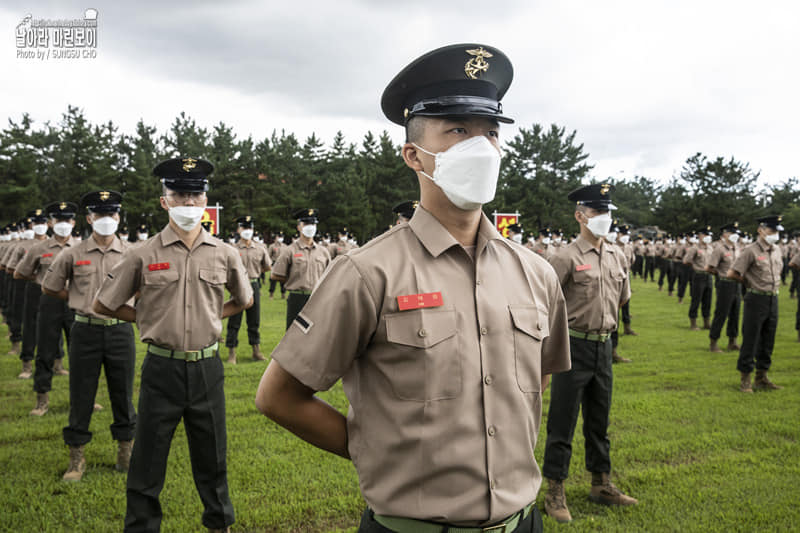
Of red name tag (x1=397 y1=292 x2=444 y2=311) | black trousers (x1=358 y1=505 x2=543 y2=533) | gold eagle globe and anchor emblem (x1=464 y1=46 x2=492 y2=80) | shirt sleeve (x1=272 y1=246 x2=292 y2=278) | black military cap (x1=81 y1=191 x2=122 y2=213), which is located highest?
gold eagle globe and anchor emblem (x1=464 y1=46 x2=492 y2=80)

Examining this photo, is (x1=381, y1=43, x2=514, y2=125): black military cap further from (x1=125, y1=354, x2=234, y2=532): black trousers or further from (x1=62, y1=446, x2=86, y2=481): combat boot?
(x1=62, y1=446, x2=86, y2=481): combat boot

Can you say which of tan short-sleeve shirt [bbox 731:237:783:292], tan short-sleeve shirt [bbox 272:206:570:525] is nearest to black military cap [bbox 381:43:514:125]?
Result: tan short-sleeve shirt [bbox 272:206:570:525]

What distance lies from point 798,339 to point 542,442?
35.3 ft

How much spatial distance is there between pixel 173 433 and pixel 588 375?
3519 millimetres

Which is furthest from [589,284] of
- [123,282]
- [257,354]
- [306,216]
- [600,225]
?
[257,354]

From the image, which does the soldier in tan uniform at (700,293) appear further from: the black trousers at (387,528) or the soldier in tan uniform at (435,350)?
the soldier in tan uniform at (435,350)

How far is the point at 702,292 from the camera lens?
15.1 meters

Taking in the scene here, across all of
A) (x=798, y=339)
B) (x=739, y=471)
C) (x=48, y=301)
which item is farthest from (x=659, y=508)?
(x=798, y=339)

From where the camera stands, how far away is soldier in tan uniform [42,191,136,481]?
17.6 ft

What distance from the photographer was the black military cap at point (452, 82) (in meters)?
1.94

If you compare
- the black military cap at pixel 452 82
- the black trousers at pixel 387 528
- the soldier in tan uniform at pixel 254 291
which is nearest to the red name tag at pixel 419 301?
the black military cap at pixel 452 82

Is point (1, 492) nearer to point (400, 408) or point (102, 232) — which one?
point (102, 232)

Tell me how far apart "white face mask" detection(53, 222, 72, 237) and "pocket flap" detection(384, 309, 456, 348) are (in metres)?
7.74

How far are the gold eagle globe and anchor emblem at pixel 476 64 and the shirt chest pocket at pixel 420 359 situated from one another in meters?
0.93
